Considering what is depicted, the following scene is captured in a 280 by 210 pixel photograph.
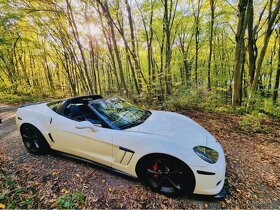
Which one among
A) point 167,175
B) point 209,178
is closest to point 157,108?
point 167,175

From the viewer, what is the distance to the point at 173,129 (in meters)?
2.49

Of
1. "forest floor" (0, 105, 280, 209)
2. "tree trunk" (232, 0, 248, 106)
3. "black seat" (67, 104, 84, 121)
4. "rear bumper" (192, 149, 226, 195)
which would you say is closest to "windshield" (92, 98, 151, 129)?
"black seat" (67, 104, 84, 121)

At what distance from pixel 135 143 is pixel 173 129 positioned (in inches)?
25.3

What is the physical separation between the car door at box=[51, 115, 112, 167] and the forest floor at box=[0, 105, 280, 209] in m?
0.34

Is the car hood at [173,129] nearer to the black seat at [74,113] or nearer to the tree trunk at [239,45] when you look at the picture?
the black seat at [74,113]

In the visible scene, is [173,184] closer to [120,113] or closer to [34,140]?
[120,113]

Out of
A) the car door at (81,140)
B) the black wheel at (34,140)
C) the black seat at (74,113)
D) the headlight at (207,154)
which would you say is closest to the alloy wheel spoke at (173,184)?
the headlight at (207,154)

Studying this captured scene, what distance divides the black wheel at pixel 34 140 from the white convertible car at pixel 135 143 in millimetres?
20

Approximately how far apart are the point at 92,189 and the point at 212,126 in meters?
3.94

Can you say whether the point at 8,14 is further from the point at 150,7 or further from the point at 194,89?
the point at 194,89

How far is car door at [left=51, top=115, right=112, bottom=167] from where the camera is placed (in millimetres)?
2523

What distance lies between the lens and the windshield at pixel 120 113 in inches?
105

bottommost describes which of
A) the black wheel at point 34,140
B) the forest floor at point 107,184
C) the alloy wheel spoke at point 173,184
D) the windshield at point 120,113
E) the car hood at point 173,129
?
the forest floor at point 107,184

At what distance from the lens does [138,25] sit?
11.3 metres
